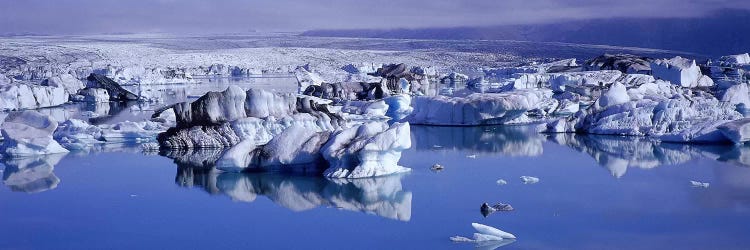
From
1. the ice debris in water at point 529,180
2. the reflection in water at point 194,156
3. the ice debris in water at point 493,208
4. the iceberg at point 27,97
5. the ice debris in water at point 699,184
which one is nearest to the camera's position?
the ice debris in water at point 493,208

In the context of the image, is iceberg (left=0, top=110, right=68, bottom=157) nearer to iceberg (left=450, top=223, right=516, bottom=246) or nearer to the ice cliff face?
the ice cliff face

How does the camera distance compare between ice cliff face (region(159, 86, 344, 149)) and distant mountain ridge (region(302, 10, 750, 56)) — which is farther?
distant mountain ridge (region(302, 10, 750, 56))

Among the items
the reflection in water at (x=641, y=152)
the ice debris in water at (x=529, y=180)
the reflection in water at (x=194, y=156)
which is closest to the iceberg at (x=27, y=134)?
the reflection in water at (x=194, y=156)

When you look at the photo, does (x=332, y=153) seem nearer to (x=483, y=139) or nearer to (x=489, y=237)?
(x=489, y=237)

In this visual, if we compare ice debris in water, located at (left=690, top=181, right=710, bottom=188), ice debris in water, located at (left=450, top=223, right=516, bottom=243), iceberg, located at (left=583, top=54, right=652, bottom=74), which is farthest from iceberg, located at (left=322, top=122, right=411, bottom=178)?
iceberg, located at (left=583, top=54, right=652, bottom=74)

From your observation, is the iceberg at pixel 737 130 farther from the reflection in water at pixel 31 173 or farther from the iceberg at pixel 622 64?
the iceberg at pixel 622 64

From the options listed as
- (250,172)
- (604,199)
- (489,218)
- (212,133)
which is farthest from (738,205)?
(212,133)

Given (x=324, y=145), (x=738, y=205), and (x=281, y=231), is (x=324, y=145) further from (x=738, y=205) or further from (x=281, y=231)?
(x=738, y=205)
